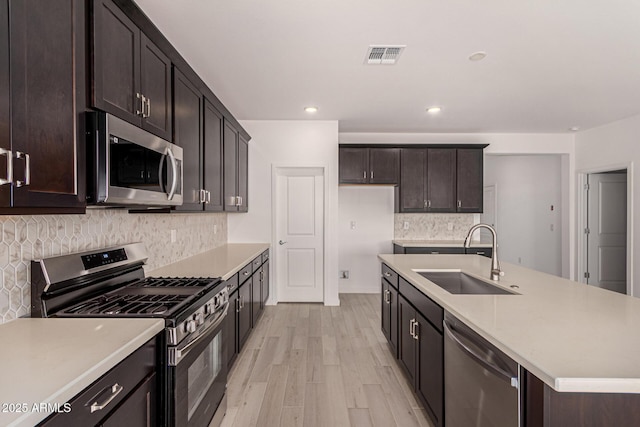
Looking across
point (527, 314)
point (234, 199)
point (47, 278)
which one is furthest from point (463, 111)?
point (47, 278)

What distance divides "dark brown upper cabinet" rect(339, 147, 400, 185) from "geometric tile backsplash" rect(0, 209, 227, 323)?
97.2 inches

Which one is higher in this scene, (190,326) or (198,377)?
(190,326)

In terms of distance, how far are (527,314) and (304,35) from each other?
2.15 meters

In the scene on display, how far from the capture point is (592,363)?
0.96 metres

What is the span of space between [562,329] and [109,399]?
1.62 metres

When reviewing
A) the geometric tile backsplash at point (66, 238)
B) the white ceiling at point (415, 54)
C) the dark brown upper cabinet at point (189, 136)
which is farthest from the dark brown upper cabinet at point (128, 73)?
the geometric tile backsplash at point (66, 238)

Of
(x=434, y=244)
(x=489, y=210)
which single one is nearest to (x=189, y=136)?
(x=434, y=244)

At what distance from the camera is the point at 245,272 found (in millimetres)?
3062

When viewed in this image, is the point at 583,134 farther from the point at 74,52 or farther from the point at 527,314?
the point at 74,52

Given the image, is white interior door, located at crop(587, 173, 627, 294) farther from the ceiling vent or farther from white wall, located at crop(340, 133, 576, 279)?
the ceiling vent

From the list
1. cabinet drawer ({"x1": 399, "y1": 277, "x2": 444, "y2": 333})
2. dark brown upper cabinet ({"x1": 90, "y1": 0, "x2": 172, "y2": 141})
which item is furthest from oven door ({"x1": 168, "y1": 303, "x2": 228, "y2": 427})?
cabinet drawer ({"x1": 399, "y1": 277, "x2": 444, "y2": 333})

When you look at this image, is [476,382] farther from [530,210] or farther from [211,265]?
[530,210]

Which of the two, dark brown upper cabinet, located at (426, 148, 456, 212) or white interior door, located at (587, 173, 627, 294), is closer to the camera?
dark brown upper cabinet, located at (426, 148, 456, 212)

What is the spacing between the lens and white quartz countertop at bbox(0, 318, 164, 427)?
80 centimetres
